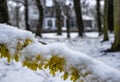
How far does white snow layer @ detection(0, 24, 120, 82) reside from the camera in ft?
10.7

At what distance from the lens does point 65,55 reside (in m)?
3.32

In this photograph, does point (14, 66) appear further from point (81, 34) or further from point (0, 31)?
point (81, 34)

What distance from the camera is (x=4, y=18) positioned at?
8.61 m

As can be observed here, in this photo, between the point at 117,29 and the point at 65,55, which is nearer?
the point at 65,55

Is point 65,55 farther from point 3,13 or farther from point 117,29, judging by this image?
point 117,29

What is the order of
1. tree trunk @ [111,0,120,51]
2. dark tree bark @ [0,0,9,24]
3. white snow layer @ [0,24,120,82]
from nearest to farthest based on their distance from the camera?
white snow layer @ [0,24,120,82] < dark tree bark @ [0,0,9,24] < tree trunk @ [111,0,120,51]

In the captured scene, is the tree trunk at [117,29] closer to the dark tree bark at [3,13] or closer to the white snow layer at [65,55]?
the dark tree bark at [3,13]

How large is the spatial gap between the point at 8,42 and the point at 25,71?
3.09 m

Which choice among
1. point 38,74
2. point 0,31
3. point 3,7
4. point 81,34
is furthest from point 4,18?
point 81,34

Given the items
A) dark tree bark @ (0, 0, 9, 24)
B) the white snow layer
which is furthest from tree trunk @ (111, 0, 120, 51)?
the white snow layer

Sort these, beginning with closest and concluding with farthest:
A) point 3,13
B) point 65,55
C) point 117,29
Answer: point 65,55
point 3,13
point 117,29

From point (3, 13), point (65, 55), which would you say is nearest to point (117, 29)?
point (3, 13)

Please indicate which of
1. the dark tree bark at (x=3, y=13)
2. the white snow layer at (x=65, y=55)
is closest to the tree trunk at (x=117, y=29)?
the dark tree bark at (x=3, y=13)

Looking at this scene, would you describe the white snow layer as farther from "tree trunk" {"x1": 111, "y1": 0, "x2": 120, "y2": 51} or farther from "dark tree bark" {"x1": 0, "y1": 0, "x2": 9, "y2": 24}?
"tree trunk" {"x1": 111, "y1": 0, "x2": 120, "y2": 51}
